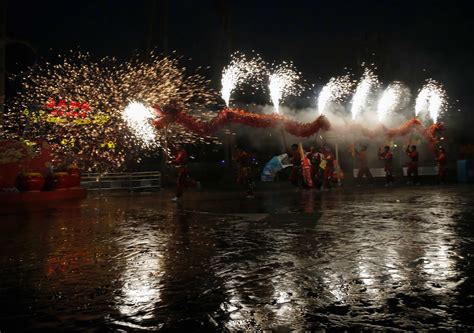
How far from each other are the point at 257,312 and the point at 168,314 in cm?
73

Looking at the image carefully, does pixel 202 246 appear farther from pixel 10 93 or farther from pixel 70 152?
pixel 10 93

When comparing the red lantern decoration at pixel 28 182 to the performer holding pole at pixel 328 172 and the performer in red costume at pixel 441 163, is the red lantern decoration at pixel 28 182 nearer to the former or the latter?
the performer holding pole at pixel 328 172

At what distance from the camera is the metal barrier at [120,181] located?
2411 centimetres

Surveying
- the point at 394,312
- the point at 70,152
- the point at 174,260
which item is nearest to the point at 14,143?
the point at 70,152

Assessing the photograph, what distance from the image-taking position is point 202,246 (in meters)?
7.14

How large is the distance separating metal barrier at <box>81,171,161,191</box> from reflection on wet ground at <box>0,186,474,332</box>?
45.7 feet

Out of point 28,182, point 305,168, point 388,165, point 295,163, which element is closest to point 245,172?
point 295,163

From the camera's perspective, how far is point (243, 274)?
17.2 ft

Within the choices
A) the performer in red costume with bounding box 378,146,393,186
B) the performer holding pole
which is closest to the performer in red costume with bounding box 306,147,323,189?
the performer holding pole

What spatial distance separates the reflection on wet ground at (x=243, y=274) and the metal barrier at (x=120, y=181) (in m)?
13.9

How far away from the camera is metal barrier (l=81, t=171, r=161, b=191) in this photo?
2411cm

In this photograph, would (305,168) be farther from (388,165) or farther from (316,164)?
(388,165)

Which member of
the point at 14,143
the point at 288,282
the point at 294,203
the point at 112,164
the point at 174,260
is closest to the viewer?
the point at 288,282

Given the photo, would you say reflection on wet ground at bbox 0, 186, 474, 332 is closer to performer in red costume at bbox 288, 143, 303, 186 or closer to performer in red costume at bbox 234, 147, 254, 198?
performer in red costume at bbox 234, 147, 254, 198
